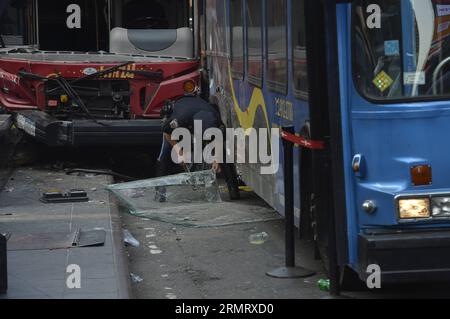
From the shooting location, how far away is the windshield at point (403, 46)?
6.53 metres

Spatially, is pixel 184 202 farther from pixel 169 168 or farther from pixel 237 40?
pixel 237 40

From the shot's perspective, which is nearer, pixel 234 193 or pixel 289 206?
pixel 289 206

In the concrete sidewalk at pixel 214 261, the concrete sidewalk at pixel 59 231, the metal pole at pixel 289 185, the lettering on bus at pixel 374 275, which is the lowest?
the concrete sidewalk at pixel 214 261

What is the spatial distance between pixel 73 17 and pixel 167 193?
3617 millimetres

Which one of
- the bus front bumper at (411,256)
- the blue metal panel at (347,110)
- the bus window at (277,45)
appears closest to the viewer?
the bus front bumper at (411,256)

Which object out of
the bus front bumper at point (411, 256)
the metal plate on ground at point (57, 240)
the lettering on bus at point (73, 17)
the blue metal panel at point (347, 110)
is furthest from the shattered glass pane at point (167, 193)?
the bus front bumper at point (411, 256)

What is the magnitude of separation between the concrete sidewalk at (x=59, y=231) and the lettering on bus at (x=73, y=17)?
2078 mm

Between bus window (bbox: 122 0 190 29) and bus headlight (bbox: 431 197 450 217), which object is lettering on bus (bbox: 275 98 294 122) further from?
bus window (bbox: 122 0 190 29)

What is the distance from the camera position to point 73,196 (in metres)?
Answer: 11.5

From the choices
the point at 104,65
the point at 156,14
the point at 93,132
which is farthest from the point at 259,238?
the point at 156,14

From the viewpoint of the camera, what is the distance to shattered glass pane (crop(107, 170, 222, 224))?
449 inches

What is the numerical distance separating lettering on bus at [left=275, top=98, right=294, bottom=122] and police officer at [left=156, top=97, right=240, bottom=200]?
116 inches

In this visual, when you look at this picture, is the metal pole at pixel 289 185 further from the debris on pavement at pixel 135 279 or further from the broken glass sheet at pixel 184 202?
the broken glass sheet at pixel 184 202

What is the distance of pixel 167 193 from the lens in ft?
38.0
